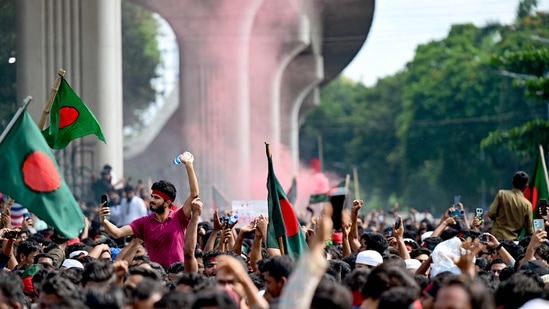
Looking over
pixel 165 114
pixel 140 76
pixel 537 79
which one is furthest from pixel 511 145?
pixel 140 76

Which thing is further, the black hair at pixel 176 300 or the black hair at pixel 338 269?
the black hair at pixel 338 269

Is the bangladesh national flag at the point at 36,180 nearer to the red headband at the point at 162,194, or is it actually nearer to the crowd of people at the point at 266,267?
the crowd of people at the point at 266,267

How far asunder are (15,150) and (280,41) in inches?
1437

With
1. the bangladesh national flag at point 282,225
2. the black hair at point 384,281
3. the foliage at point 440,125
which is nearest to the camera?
the black hair at point 384,281

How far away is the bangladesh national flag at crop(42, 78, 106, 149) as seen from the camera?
13463 millimetres

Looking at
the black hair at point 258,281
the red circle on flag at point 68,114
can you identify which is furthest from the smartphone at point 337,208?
the black hair at point 258,281

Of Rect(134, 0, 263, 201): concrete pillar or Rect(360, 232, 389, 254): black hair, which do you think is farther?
Rect(134, 0, 263, 201): concrete pillar

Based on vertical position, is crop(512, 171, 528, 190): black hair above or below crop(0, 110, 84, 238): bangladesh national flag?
below

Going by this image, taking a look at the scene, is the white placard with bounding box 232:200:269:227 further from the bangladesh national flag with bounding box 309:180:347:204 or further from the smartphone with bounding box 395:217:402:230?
the bangladesh national flag with bounding box 309:180:347:204

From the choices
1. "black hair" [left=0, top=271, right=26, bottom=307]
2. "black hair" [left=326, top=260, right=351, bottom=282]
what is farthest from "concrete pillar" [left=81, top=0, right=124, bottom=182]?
"black hair" [left=0, top=271, right=26, bottom=307]

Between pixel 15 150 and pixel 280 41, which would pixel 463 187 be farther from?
pixel 15 150

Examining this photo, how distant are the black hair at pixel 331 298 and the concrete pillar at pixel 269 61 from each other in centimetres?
3597

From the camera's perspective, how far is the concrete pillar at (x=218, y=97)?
42.8 meters

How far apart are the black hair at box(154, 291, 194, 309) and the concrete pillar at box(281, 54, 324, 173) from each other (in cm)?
4436
